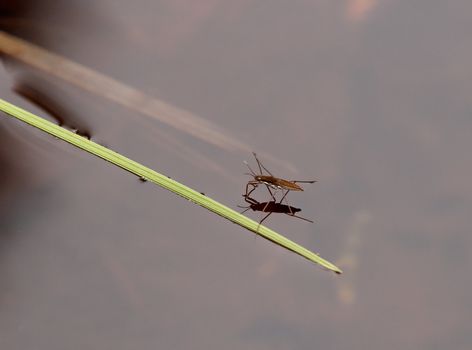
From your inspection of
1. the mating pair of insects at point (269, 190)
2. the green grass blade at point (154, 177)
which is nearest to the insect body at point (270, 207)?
the mating pair of insects at point (269, 190)

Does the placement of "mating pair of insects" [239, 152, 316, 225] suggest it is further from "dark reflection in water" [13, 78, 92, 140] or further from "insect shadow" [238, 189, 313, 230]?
"dark reflection in water" [13, 78, 92, 140]

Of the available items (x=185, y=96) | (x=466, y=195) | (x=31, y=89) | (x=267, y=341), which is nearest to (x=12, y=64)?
(x=31, y=89)

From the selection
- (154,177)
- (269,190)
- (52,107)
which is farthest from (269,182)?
(52,107)

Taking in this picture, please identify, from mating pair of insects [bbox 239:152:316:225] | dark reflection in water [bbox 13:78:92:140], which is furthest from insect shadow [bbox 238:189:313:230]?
dark reflection in water [bbox 13:78:92:140]

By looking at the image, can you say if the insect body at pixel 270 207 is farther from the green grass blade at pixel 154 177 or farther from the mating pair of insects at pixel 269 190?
the green grass blade at pixel 154 177

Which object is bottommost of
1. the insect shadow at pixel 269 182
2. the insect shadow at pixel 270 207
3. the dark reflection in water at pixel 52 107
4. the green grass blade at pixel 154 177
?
the green grass blade at pixel 154 177

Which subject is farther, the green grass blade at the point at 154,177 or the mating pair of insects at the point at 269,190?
the mating pair of insects at the point at 269,190

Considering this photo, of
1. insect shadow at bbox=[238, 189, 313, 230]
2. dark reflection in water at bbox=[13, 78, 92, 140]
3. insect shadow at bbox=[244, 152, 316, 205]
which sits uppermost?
insect shadow at bbox=[244, 152, 316, 205]

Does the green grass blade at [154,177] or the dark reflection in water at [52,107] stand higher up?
the dark reflection in water at [52,107]

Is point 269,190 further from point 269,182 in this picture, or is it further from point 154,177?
point 154,177

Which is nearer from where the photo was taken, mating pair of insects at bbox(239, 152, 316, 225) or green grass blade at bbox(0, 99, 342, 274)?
green grass blade at bbox(0, 99, 342, 274)

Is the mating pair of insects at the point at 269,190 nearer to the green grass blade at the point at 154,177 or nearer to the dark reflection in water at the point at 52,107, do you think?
the green grass blade at the point at 154,177
